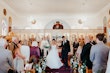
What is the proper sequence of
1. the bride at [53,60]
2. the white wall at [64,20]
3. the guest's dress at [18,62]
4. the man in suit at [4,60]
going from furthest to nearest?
1. the white wall at [64,20]
2. the bride at [53,60]
3. the guest's dress at [18,62]
4. the man in suit at [4,60]

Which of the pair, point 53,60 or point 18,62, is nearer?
point 18,62

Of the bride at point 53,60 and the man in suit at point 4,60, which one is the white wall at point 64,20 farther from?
the man in suit at point 4,60

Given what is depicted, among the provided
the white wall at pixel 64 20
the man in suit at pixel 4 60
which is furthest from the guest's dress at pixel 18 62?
the white wall at pixel 64 20

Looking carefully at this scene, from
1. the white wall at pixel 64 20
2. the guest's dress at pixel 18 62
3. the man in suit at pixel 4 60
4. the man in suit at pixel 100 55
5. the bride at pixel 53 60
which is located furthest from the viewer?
the white wall at pixel 64 20

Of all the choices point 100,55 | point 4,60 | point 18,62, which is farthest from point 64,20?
point 4,60

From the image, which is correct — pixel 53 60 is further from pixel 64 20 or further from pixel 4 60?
pixel 64 20

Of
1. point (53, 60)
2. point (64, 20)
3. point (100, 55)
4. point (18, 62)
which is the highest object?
point (64, 20)

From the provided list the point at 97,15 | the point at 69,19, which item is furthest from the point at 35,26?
the point at 97,15

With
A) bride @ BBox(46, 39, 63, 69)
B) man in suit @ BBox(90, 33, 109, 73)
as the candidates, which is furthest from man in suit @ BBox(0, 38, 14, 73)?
bride @ BBox(46, 39, 63, 69)

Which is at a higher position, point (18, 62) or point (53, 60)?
point (18, 62)

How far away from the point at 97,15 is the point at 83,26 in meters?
2.21

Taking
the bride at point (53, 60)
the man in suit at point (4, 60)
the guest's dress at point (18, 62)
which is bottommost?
the bride at point (53, 60)

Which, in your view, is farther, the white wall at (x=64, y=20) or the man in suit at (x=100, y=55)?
the white wall at (x=64, y=20)

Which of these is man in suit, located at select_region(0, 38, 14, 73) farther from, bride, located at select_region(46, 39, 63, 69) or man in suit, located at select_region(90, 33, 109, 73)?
bride, located at select_region(46, 39, 63, 69)
